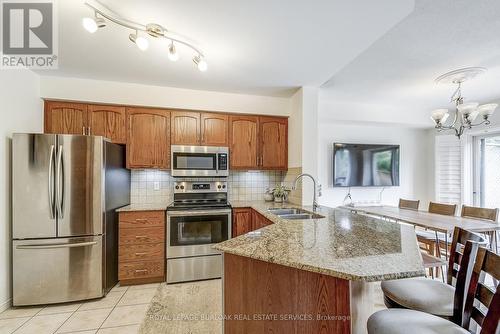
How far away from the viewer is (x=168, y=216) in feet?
9.11

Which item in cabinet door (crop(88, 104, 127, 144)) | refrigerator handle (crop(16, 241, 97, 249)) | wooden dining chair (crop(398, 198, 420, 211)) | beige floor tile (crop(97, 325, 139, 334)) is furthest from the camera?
wooden dining chair (crop(398, 198, 420, 211))

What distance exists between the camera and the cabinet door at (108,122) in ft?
9.50

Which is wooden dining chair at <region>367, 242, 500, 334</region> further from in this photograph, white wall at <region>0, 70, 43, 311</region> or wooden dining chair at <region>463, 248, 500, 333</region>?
white wall at <region>0, 70, 43, 311</region>

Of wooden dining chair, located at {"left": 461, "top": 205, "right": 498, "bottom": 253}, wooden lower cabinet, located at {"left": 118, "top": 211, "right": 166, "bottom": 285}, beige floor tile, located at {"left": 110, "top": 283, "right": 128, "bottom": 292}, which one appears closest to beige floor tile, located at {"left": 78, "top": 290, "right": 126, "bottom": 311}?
beige floor tile, located at {"left": 110, "top": 283, "right": 128, "bottom": 292}

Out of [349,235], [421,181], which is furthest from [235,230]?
[421,181]

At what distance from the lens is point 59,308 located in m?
2.29

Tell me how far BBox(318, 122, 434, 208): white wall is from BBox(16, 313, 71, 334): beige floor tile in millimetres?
3841

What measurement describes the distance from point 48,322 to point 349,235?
2.70 metres

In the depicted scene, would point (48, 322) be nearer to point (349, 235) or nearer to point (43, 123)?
point (43, 123)

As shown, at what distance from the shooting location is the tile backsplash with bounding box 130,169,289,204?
10.8 feet

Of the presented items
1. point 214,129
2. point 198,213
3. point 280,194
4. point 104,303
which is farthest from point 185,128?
point 104,303

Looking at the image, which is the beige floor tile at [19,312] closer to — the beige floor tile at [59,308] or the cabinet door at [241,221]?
the beige floor tile at [59,308]

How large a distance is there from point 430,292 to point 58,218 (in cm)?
313

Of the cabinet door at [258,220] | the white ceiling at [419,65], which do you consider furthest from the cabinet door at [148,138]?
the white ceiling at [419,65]
